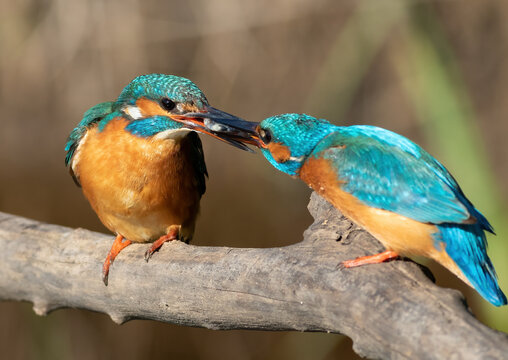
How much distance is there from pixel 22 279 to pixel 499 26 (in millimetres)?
4641

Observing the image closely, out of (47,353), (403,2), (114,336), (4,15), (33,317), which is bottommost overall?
(114,336)

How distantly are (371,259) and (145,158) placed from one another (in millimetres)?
1075

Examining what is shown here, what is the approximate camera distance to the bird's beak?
257cm

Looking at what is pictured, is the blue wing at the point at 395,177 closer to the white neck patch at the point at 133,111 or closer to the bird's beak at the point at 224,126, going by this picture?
the bird's beak at the point at 224,126

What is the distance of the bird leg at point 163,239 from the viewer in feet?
9.18

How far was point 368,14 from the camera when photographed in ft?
16.4

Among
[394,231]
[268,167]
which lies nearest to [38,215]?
[268,167]

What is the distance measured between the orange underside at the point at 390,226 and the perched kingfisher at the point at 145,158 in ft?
1.35

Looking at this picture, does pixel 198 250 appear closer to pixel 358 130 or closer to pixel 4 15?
pixel 358 130

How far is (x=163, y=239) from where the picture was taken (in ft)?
9.60

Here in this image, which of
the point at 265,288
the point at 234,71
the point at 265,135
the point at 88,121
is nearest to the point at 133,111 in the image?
the point at 88,121

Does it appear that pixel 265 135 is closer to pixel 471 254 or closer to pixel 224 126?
pixel 224 126

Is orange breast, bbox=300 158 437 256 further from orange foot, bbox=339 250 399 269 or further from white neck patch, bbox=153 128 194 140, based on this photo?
white neck patch, bbox=153 128 194 140

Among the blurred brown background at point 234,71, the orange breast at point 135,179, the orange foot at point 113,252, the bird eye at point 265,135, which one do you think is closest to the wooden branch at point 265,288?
the orange foot at point 113,252
